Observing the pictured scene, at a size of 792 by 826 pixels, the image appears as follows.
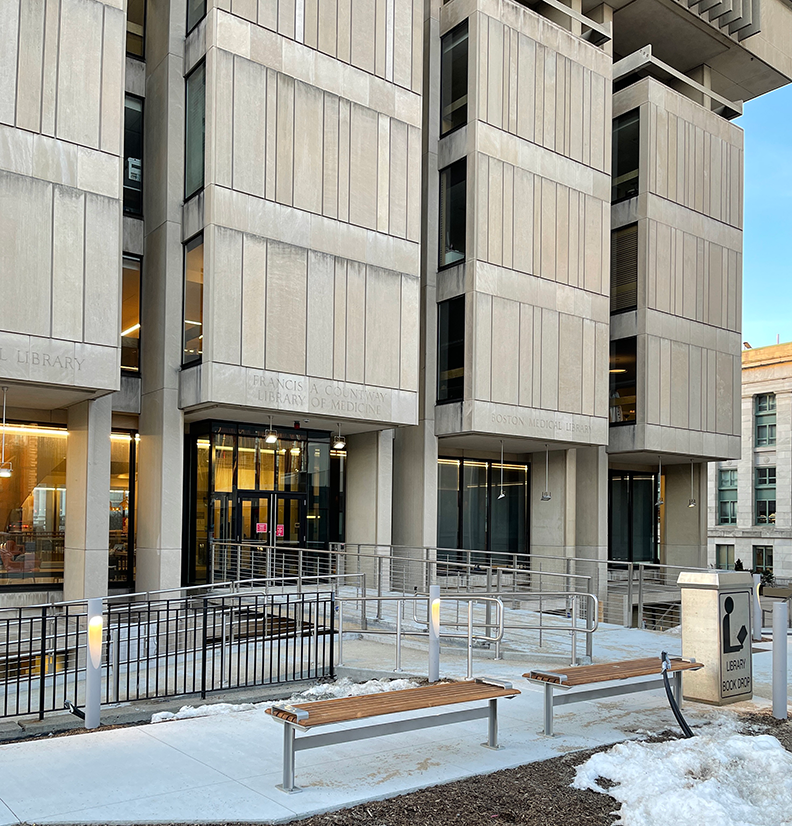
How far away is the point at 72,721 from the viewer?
35.6ft

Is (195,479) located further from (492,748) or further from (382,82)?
(492,748)

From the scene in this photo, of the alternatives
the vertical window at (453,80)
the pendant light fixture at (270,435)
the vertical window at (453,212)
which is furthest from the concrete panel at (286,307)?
the vertical window at (453,80)

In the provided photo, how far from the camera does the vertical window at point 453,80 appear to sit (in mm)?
27453

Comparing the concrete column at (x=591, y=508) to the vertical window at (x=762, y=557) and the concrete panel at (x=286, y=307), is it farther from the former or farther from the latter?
the vertical window at (x=762, y=557)

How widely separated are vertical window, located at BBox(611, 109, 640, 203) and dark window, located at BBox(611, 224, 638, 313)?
4.46 ft

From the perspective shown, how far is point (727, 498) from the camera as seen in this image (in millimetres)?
62125

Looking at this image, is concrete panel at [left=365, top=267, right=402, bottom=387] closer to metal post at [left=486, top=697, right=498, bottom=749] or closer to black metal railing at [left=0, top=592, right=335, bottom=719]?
black metal railing at [left=0, top=592, right=335, bottom=719]

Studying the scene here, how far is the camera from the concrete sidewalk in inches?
278

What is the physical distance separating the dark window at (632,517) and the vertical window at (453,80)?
15574 millimetres

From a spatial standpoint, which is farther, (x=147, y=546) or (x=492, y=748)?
(x=147, y=546)

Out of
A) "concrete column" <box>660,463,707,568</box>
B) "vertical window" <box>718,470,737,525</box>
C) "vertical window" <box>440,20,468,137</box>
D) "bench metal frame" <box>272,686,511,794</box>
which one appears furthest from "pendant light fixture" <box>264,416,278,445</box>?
"vertical window" <box>718,470,737,525</box>

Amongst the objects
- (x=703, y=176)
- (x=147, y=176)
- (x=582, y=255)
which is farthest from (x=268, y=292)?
(x=703, y=176)

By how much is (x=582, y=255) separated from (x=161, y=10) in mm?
14768

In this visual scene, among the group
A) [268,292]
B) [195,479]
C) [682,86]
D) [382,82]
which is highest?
[682,86]
